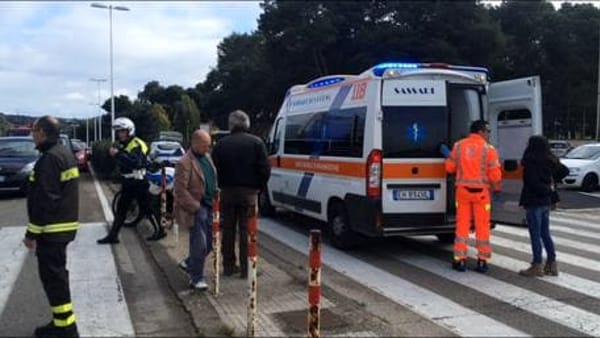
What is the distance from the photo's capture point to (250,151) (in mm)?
7777

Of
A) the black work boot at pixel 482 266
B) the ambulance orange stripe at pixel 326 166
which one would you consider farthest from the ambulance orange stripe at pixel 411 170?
the black work boot at pixel 482 266

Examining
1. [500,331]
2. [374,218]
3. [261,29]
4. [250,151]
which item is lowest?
[500,331]

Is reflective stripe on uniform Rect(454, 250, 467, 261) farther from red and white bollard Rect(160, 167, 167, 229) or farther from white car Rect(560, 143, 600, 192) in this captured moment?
white car Rect(560, 143, 600, 192)

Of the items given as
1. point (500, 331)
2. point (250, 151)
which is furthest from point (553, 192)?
point (250, 151)

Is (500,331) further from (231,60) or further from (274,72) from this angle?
(231,60)

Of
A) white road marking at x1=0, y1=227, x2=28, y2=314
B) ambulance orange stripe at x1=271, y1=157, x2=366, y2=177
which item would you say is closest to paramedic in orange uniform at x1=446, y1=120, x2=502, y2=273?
ambulance orange stripe at x1=271, y1=157, x2=366, y2=177

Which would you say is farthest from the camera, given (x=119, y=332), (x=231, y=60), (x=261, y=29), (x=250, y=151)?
(x=231, y=60)

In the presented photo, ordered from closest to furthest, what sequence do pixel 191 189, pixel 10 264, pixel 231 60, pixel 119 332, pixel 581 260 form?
pixel 119 332, pixel 191 189, pixel 10 264, pixel 581 260, pixel 231 60

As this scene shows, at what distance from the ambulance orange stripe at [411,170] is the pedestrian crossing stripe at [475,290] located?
117cm

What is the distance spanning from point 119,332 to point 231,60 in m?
71.6

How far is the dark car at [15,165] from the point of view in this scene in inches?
701

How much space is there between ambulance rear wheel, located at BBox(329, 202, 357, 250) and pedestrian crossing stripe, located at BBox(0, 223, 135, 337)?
3.18 m

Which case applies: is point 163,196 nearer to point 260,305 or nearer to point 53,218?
point 260,305

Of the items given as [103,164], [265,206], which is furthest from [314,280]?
[103,164]
